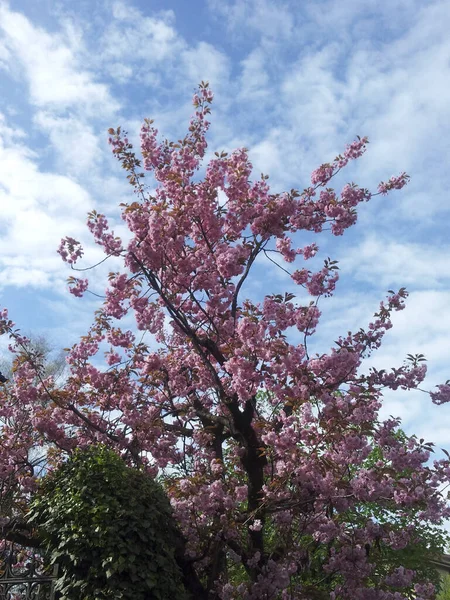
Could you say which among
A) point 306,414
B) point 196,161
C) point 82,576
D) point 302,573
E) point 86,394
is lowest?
point 82,576

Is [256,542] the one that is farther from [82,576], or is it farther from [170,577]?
[82,576]

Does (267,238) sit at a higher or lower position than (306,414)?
higher

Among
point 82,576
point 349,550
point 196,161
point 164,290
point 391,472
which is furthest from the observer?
point 196,161

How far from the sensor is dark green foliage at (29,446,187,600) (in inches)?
219

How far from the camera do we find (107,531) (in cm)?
576

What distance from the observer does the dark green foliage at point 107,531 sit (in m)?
5.57

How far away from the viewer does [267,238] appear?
8.62m

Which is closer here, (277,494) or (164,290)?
(277,494)

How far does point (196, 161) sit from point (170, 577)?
20.9ft

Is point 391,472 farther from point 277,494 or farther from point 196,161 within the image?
point 196,161

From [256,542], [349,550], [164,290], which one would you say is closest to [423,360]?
[349,550]

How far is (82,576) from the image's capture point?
5.66m

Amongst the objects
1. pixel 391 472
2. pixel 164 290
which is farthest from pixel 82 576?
pixel 164 290

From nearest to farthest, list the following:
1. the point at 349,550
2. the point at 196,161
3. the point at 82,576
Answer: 1. the point at 82,576
2. the point at 349,550
3. the point at 196,161
